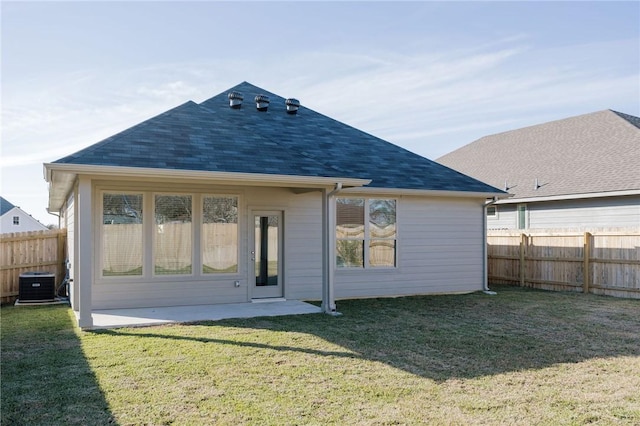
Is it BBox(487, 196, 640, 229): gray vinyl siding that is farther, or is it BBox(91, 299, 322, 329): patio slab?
BBox(487, 196, 640, 229): gray vinyl siding

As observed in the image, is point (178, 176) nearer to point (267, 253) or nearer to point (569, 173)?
point (267, 253)

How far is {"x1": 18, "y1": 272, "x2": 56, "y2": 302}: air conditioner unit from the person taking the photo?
1025cm

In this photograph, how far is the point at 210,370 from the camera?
5262 millimetres

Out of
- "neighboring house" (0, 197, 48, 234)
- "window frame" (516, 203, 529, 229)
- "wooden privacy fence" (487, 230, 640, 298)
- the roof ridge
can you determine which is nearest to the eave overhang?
"wooden privacy fence" (487, 230, 640, 298)

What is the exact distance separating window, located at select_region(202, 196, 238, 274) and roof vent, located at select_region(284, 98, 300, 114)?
448cm

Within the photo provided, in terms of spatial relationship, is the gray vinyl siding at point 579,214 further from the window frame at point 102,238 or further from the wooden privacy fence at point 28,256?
the wooden privacy fence at point 28,256

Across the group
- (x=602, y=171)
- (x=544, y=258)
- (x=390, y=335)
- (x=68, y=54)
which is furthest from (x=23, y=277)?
(x=602, y=171)

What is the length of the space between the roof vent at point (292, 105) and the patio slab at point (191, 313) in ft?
19.2

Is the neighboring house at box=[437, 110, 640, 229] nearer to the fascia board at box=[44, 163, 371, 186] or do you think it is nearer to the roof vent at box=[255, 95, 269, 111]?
the roof vent at box=[255, 95, 269, 111]

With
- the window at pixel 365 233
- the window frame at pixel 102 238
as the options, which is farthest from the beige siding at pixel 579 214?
the window frame at pixel 102 238

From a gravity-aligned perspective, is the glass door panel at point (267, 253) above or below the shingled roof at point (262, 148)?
below

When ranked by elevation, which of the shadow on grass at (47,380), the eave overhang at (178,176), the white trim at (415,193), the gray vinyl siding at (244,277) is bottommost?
the shadow on grass at (47,380)

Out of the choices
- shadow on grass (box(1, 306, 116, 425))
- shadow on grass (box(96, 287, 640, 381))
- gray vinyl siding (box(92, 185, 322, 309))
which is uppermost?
gray vinyl siding (box(92, 185, 322, 309))

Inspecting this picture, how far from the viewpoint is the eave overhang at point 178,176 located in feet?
23.3
